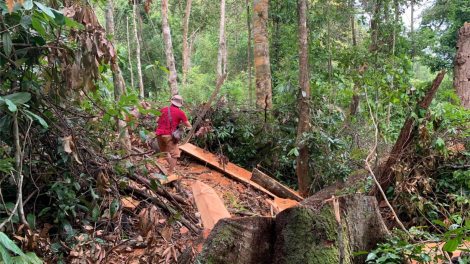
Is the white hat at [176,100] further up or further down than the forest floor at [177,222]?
further up

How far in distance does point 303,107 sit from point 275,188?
187cm

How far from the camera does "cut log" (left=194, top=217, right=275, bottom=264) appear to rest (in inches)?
97.3

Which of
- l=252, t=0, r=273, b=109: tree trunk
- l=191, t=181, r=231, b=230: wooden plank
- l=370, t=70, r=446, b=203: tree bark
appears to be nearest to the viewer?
l=191, t=181, r=231, b=230: wooden plank

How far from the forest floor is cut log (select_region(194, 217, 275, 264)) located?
25.4 inches

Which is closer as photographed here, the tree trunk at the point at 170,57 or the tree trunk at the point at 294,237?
the tree trunk at the point at 294,237

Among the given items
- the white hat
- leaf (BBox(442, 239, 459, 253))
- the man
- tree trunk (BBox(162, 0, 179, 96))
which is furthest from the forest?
tree trunk (BBox(162, 0, 179, 96))

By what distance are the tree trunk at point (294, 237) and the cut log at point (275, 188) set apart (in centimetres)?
442

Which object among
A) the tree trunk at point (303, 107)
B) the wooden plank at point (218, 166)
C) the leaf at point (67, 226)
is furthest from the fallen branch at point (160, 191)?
the tree trunk at point (303, 107)

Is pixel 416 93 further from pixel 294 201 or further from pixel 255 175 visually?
pixel 255 175

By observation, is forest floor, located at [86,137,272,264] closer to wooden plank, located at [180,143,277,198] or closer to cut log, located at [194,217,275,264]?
wooden plank, located at [180,143,277,198]

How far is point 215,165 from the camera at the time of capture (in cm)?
776

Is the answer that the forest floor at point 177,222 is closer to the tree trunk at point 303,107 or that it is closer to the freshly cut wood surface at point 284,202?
the freshly cut wood surface at point 284,202

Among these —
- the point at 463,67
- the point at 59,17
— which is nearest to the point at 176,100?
the point at 59,17

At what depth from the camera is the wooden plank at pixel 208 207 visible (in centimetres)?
402
